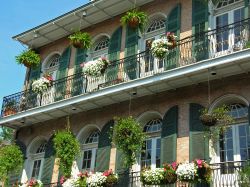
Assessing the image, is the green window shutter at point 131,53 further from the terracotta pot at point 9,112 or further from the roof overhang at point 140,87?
the terracotta pot at point 9,112

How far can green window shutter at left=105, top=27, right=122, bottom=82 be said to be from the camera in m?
16.2

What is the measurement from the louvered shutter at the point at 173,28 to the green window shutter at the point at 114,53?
2244mm

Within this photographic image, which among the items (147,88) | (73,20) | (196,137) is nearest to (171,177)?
(196,137)

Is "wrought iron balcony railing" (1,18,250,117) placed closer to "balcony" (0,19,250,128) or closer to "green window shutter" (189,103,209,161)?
"balcony" (0,19,250,128)

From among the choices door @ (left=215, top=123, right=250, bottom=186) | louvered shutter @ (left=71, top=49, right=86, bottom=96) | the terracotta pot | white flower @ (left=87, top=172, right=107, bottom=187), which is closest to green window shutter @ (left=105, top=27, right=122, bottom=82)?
louvered shutter @ (left=71, top=49, right=86, bottom=96)

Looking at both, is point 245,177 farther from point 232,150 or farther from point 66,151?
point 66,151

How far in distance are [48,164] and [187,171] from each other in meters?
6.82

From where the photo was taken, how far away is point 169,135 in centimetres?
1384

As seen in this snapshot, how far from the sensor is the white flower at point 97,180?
13719 millimetres

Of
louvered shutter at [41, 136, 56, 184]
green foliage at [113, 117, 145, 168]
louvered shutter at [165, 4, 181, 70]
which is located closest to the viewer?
green foliage at [113, 117, 145, 168]

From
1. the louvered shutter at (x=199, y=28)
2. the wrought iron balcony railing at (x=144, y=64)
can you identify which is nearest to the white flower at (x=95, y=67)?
the wrought iron balcony railing at (x=144, y=64)

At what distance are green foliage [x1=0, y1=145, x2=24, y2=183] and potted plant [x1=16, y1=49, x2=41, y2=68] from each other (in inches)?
146

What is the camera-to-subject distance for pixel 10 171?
17.1 m

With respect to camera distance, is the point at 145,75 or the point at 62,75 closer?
the point at 145,75
